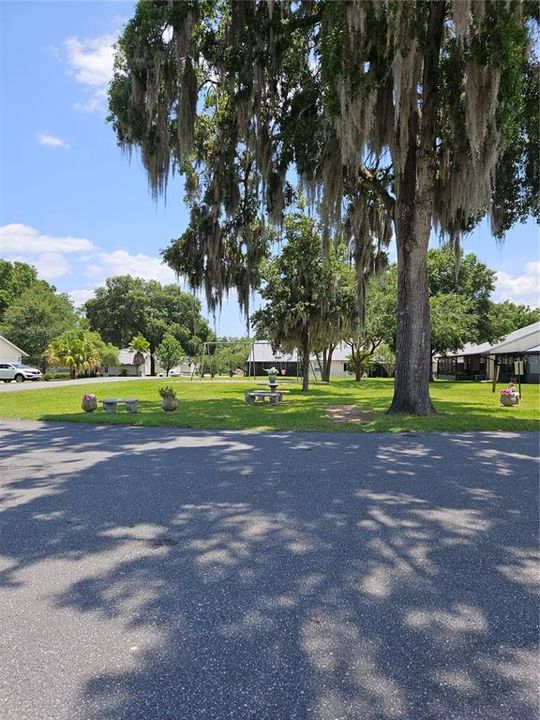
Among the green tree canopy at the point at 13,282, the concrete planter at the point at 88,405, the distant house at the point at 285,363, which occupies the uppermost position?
the green tree canopy at the point at 13,282

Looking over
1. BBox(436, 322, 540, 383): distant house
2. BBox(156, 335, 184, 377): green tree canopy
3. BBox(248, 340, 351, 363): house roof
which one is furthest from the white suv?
BBox(436, 322, 540, 383): distant house

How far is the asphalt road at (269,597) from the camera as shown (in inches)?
79.6

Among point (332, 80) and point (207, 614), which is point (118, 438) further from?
point (332, 80)

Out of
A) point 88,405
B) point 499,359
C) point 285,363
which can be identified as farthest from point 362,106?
point 285,363

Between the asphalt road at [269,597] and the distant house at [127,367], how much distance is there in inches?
2008

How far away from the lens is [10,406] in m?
14.7

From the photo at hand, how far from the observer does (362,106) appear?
9.27 metres

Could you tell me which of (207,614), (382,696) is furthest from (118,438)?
(382,696)

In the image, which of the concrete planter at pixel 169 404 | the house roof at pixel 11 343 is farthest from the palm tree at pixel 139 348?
the concrete planter at pixel 169 404

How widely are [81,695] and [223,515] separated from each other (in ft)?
7.49

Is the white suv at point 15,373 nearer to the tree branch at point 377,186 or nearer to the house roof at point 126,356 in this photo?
the house roof at point 126,356

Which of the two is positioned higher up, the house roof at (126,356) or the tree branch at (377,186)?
the tree branch at (377,186)

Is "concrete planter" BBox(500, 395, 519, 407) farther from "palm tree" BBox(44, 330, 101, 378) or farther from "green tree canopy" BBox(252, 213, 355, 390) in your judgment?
"palm tree" BBox(44, 330, 101, 378)

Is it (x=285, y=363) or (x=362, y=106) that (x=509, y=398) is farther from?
(x=285, y=363)
